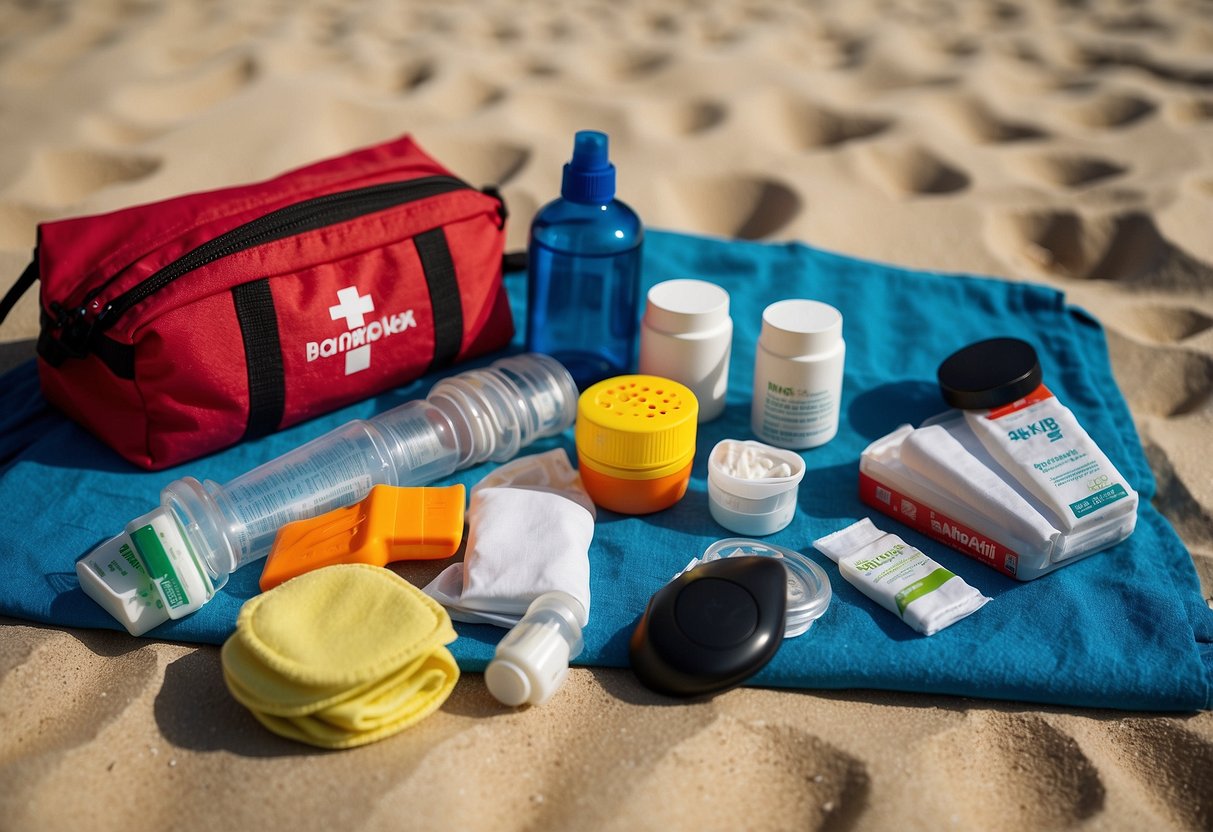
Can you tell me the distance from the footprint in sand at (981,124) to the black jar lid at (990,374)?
121 centimetres

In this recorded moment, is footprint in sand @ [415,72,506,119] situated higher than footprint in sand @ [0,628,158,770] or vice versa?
footprint in sand @ [415,72,506,119]

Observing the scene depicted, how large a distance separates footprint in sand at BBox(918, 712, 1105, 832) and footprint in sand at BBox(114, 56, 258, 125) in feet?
7.85

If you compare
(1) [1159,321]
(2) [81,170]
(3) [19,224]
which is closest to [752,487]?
(1) [1159,321]

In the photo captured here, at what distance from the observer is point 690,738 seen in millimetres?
1193

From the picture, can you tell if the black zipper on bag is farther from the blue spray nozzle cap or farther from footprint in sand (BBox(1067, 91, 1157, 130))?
footprint in sand (BBox(1067, 91, 1157, 130))

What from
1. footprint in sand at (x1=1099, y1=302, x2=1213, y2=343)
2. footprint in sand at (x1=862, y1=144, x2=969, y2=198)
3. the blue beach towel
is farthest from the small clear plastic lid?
footprint in sand at (x1=862, y1=144, x2=969, y2=198)

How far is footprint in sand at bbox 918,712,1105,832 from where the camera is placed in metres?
1.14

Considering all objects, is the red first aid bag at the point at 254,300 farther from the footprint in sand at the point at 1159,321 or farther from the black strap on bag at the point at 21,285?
the footprint in sand at the point at 1159,321

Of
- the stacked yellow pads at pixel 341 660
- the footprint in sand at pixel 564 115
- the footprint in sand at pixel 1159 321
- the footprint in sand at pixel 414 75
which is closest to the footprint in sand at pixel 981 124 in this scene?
the footprint in sand at pixel 1159 321

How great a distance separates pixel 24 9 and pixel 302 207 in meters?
2.43

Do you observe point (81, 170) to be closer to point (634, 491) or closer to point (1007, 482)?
point (634, 491)

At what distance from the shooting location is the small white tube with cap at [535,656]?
119 cm

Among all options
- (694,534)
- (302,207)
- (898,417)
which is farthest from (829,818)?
(302,207)

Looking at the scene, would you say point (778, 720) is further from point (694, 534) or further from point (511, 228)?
point (511, 228)
